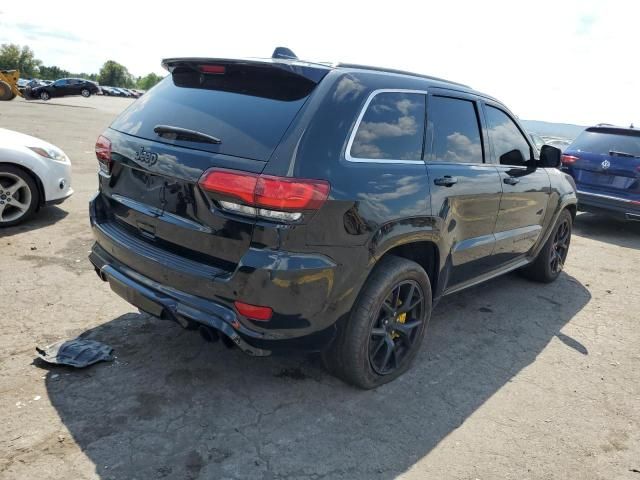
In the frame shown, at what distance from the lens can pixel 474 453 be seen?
2.76 meters

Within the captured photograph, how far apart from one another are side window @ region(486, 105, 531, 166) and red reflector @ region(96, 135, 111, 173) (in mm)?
2838

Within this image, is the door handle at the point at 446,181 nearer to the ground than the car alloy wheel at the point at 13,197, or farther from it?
farther from it

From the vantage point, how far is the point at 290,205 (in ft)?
8.01

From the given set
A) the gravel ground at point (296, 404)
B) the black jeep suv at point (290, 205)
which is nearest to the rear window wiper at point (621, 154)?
the gravel ground at point (296, 404)

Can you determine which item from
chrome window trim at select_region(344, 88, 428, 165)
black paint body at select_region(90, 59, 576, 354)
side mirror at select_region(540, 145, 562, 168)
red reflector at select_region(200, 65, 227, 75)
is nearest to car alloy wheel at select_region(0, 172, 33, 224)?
black paint body at select_region(90, 59, 576, 354)

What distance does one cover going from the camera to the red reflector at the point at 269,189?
95.3 inches

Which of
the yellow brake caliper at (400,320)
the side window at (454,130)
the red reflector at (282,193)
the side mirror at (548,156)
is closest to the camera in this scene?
the red reflector at (282,193)

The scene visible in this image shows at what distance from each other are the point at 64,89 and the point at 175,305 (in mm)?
46587

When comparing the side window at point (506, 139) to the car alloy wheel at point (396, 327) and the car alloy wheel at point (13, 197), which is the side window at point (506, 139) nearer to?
the car alloy wheel at point (396, 327)

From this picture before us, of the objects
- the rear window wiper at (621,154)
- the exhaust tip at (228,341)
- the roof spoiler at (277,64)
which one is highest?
the roof spoiler at (277,64)

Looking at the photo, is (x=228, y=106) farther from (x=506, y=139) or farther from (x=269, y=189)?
(x=506, y=139)

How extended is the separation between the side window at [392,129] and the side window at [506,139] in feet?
3.60

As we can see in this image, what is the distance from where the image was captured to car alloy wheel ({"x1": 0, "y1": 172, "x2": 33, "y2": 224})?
5.44 metres

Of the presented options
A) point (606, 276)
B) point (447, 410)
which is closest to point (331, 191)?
point (447, 410)
